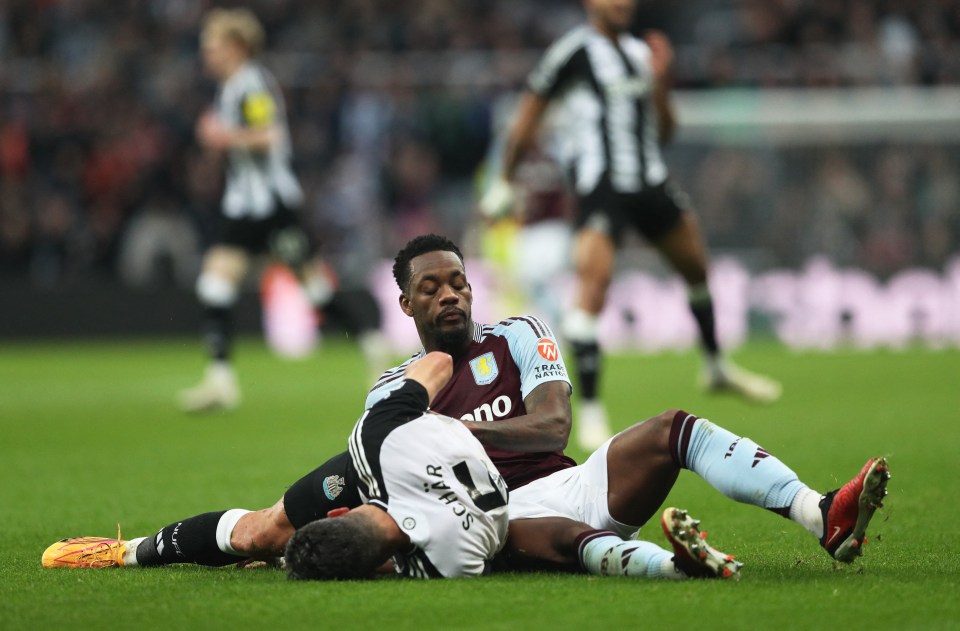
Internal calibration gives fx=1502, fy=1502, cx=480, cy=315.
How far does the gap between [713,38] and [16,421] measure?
42.7 feet

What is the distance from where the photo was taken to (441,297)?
15.4 ft

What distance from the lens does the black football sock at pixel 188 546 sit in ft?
15.8

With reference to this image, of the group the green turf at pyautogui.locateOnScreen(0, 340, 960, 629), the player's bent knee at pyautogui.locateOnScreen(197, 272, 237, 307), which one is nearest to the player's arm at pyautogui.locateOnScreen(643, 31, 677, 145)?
the green turf at pyautogui.locateOnScreen(0, 340, 960, 629)

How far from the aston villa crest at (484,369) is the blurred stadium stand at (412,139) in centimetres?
1400

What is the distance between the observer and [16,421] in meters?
10.9

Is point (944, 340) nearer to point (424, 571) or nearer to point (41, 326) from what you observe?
point (41, 326)

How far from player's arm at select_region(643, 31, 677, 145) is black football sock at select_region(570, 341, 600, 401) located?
170 centimetres

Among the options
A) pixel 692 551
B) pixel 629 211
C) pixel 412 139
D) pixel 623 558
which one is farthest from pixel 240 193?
pixel 692 551

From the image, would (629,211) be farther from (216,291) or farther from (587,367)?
(216,291)

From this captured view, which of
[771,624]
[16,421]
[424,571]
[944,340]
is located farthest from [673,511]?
[944,340]

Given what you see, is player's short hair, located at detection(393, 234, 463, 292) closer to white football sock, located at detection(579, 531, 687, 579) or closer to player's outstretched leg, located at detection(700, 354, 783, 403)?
white football sock, located at detection(579, 531, 687, 579)

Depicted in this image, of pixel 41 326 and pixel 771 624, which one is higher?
pixel 41 326

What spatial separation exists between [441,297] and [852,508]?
141 centimetres

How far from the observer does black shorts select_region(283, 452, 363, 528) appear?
4621 millimetres
